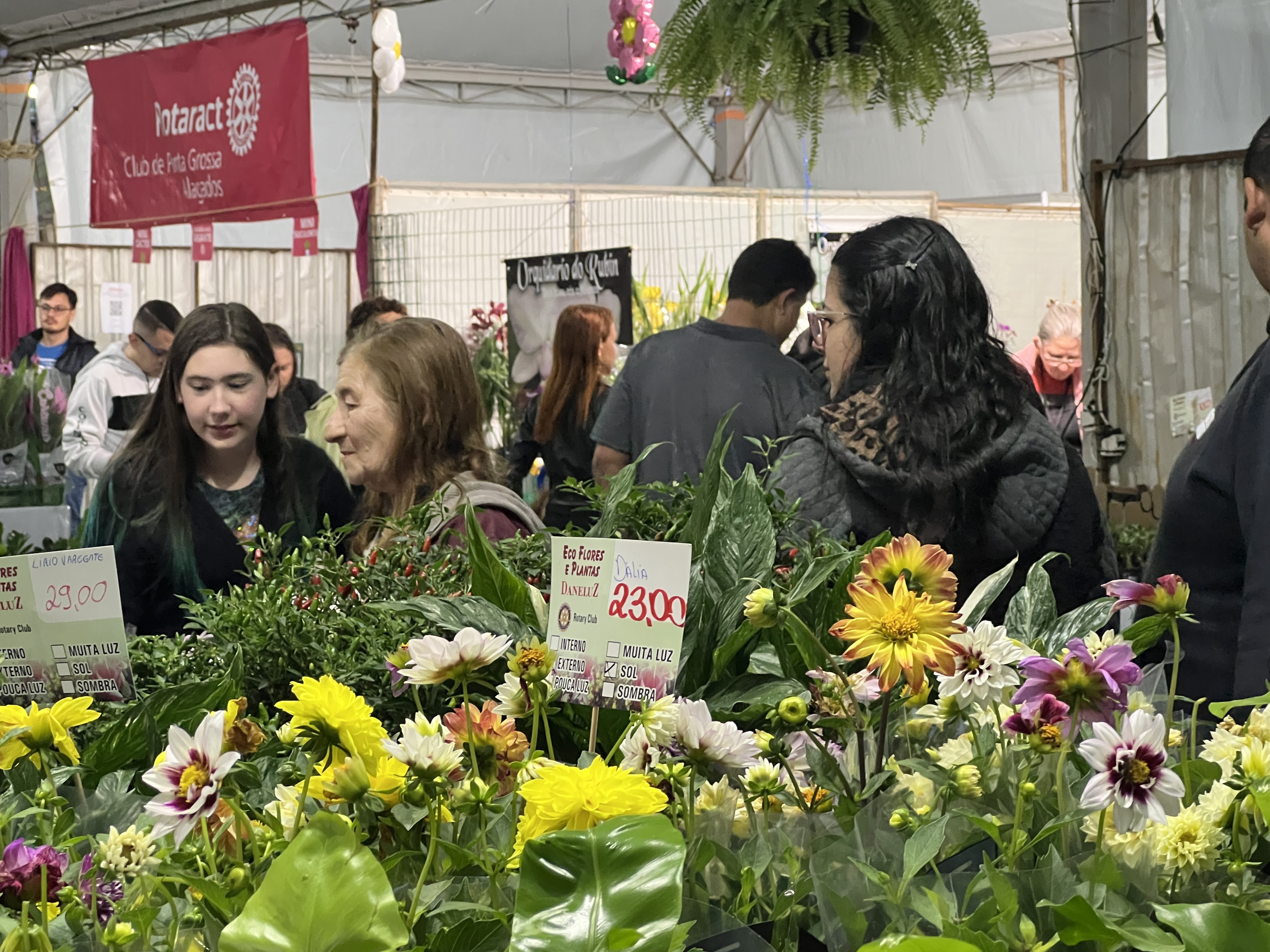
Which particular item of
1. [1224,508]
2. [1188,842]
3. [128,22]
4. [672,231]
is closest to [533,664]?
[1188,842]

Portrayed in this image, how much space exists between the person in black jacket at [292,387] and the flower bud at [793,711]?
11.6 ft

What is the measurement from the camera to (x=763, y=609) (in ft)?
2.27

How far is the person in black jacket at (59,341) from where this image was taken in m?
5.87

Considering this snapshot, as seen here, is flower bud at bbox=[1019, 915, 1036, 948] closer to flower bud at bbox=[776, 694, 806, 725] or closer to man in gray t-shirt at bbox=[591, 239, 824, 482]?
flower bud at bbox=[776, 694, 806, 725]

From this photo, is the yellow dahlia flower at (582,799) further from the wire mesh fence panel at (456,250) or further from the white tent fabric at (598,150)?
the white tent fabric at (598,150)

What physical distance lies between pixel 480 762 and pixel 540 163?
11067 millimetres

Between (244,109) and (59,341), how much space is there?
179cm

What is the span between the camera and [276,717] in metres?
1.04

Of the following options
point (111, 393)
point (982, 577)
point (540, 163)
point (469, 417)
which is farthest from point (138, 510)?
point (540, 163)

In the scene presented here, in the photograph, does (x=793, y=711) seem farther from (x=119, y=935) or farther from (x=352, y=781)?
(x=119, y=935)

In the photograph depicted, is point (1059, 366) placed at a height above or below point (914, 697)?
above

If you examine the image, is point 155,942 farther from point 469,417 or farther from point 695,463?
point 695,463

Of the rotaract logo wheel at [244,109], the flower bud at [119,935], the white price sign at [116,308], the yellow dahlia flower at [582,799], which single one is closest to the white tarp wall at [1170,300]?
the yellow dahlia flower at [582,799]

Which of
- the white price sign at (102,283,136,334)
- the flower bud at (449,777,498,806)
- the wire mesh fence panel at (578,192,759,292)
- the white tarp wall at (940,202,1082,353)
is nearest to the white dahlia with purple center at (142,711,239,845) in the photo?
the flower bud at (449,777,498,806)
